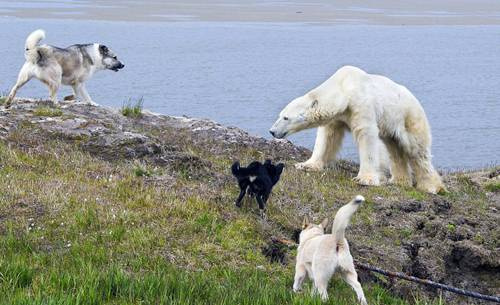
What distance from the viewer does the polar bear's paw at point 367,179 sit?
1250 centimetres

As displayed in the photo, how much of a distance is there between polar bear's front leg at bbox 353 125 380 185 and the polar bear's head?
0.67 meters

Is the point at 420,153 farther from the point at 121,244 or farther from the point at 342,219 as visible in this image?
the point at 342,219

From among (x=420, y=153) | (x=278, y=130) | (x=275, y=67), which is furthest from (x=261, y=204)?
(x=275, y=67)

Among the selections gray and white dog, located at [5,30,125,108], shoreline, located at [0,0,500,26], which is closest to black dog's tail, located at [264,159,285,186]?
gray and white dog, located at [5,30,125,108]

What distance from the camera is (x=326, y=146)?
13.6m

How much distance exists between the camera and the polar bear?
42.4ft

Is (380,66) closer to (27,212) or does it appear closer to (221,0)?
(27,212)

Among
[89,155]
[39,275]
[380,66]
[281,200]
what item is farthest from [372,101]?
[380,66]

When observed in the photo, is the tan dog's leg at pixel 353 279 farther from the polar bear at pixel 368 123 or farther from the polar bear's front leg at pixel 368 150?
the polar bear's front leg at pixel 368 150

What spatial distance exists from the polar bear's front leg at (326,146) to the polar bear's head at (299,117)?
29 cm

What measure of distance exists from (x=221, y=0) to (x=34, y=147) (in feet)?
204

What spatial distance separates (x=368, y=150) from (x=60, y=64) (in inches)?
237

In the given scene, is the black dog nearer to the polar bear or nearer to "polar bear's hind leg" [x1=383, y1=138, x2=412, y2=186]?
the polar bear

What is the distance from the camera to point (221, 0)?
72438mm
